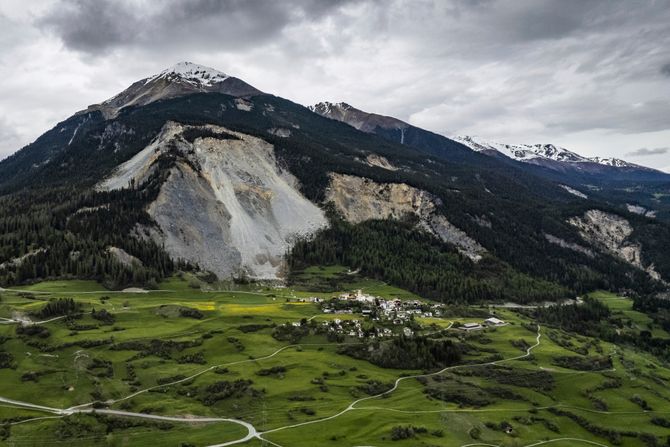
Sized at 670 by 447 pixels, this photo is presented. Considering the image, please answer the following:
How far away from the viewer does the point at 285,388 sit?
118562mm

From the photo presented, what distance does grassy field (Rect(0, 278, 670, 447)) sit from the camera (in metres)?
98.4

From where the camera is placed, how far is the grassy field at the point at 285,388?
3875 inches

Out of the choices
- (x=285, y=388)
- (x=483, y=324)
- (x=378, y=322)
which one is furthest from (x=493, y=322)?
(x=285, y=388)

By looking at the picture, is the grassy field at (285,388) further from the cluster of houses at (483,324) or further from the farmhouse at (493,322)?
the farmhouse at (493,322)

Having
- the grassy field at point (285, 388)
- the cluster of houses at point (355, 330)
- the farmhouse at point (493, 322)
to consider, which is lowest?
the grassy field at point (285, 388)

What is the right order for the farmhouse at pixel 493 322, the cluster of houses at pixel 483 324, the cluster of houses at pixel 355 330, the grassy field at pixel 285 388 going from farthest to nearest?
the farmhouse at pixel 493 322 → the cluster of houses at pixel 483 324 → the cluster of houses at pixel 355 330 → the grassy field at pixel 285 388

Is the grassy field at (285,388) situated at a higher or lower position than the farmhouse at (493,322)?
lower

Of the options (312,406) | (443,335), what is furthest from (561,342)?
(312,406)

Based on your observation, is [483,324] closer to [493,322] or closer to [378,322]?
[493,322]

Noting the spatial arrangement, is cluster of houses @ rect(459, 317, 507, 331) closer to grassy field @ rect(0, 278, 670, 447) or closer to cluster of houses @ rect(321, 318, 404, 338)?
grassy field @ rect(0, 278, 670, 447)

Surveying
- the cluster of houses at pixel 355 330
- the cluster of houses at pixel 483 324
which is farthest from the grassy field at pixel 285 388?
the cluster of houses at pixel 483 324

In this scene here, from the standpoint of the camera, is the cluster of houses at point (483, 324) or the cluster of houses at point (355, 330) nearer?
the cluster of houses at point (355, 330)

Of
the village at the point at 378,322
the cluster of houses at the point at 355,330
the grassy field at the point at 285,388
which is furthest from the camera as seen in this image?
the village at the point at 378,322

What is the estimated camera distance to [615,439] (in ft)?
355
